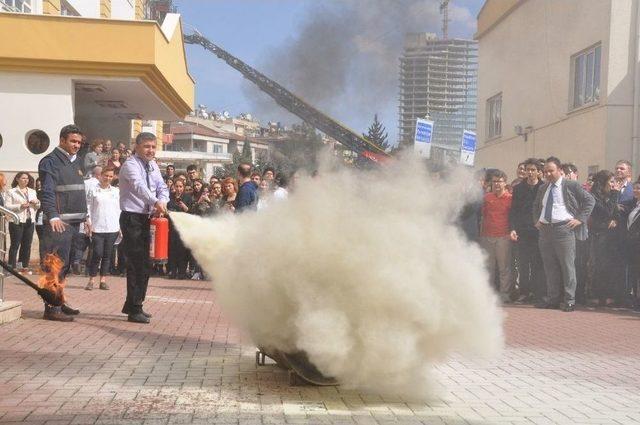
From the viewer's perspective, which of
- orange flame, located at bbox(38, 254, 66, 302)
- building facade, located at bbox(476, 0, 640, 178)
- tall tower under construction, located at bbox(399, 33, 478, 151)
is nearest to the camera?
tall tower under construction, located at bbox(399, 33, 478, 151)

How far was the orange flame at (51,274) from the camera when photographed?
8352 mm

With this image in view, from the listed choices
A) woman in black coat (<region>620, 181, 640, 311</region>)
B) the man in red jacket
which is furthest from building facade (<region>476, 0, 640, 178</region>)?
woman in black coat (<region>620, 181, 640, 311</region>)

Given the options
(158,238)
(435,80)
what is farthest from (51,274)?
(435,80)

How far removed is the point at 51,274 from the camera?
8414 millimetres

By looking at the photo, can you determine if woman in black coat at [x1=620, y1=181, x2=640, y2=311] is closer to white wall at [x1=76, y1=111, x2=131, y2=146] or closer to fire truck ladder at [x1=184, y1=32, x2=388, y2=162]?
fire truck ladder at [x1=184, y1=32, x2=388, y2=162]

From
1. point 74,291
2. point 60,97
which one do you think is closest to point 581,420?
point 74,291

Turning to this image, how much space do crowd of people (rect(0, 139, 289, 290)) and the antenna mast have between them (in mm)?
4272

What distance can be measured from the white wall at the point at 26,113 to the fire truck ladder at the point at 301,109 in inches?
437

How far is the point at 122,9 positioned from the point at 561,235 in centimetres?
2098

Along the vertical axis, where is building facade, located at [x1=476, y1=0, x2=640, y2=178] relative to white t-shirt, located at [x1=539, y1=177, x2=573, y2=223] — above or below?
above

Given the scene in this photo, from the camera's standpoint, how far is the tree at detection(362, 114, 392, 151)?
6.29 metres

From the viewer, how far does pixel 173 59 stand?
20500mm

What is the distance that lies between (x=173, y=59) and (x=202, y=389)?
52.5 ft

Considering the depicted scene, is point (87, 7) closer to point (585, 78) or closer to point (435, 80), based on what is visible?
point (585, 78)
